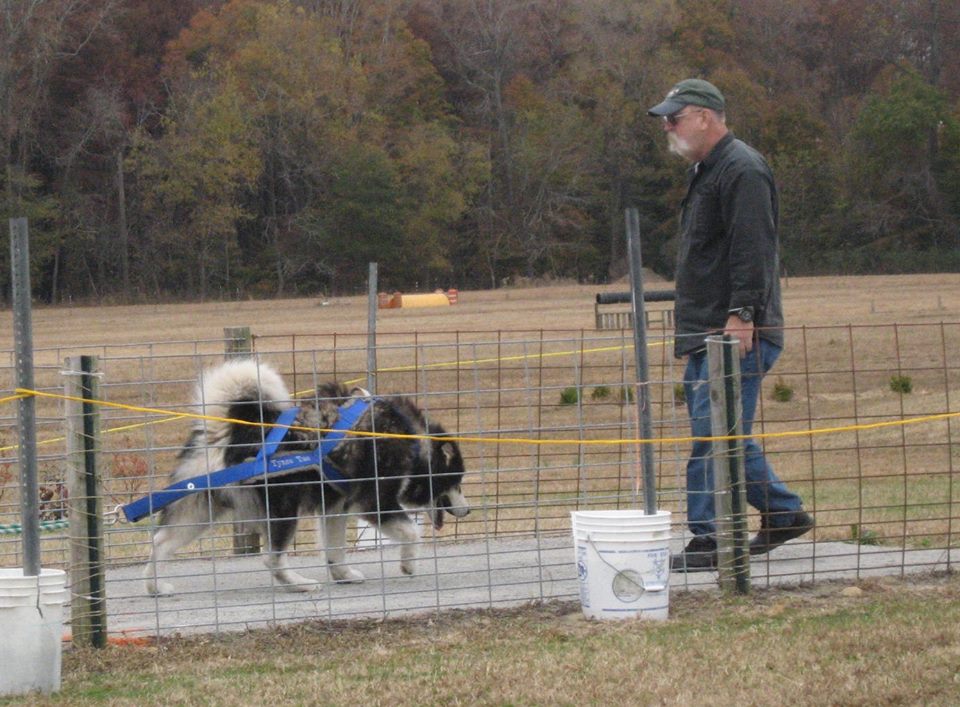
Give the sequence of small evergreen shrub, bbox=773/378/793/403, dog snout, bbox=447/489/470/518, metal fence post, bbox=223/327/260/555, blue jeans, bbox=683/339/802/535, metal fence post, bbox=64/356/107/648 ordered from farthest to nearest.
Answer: small evergreen shrub, bbox=773/378/793/403, metal fence post, bbox=223/327/260/555, dog snout, bbox=447/489/470/518, blue jeans, bbox=683/339/802/535, metal fence post, bbox=64/356/107/648

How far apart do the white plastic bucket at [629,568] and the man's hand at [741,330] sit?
0.99 meters

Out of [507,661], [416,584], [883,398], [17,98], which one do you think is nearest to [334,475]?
[416,584]

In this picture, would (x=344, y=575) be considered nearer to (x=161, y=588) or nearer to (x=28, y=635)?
(x=161, y=588)

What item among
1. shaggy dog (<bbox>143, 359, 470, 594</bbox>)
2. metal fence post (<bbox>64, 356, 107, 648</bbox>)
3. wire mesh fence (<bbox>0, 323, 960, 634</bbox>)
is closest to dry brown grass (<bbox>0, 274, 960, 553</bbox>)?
wire mesh fence (<bbox>0, 323, 960, 634</bbox>)

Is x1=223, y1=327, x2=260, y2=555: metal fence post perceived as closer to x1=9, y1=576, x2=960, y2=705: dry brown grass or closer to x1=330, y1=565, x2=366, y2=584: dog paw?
x1=330, y1=565, x2=366, y2=584: dog paw

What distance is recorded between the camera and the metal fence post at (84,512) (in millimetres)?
5531

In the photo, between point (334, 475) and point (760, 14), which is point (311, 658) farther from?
point (760, 14)

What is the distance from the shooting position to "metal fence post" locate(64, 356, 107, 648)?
5531mm

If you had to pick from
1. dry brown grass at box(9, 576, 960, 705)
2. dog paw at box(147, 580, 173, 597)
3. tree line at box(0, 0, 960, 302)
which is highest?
tree line at box(0, 0, 960, 302)

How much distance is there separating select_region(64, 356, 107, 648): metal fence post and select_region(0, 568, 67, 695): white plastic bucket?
22.2 inches

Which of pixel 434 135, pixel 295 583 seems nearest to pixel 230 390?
pixel 295 583

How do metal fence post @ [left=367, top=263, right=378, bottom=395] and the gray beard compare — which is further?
metal fence post @ [left=367, top=263, right=378, bottom=395]

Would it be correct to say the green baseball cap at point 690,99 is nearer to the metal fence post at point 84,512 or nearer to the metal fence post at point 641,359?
the metal fence post at point 641,359

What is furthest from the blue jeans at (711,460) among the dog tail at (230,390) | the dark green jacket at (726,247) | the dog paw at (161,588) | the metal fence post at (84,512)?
the metal fence post at (84,512)
